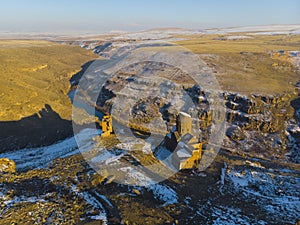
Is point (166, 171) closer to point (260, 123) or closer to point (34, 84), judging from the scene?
point (260, 123)

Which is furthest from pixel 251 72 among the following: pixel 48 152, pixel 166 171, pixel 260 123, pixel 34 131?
pixel 48 152

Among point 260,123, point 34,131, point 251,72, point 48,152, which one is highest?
point 251,72

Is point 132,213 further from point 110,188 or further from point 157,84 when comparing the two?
point 157,84

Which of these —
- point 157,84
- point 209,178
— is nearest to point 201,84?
point 157,84

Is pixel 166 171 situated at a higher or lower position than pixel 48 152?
higher

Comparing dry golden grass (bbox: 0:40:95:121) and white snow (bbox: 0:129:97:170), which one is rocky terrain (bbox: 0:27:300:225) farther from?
dry golden grass (bbox: 0:40:95:121)

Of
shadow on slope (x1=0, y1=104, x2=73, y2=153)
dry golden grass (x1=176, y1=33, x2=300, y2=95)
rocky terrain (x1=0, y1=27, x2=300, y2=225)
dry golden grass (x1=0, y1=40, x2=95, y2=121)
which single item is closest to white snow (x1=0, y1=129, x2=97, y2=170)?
rocky terrain (x1=0, y1=27, x2=300, y2=225)

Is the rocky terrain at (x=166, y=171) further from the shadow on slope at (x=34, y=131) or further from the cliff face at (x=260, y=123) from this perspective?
the shadow on slope at (x=34, y=131)

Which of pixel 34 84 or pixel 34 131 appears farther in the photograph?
pixel 34 84

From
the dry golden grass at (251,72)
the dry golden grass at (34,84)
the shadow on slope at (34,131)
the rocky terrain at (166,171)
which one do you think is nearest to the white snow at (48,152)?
the rocky terrain at (166,171)
